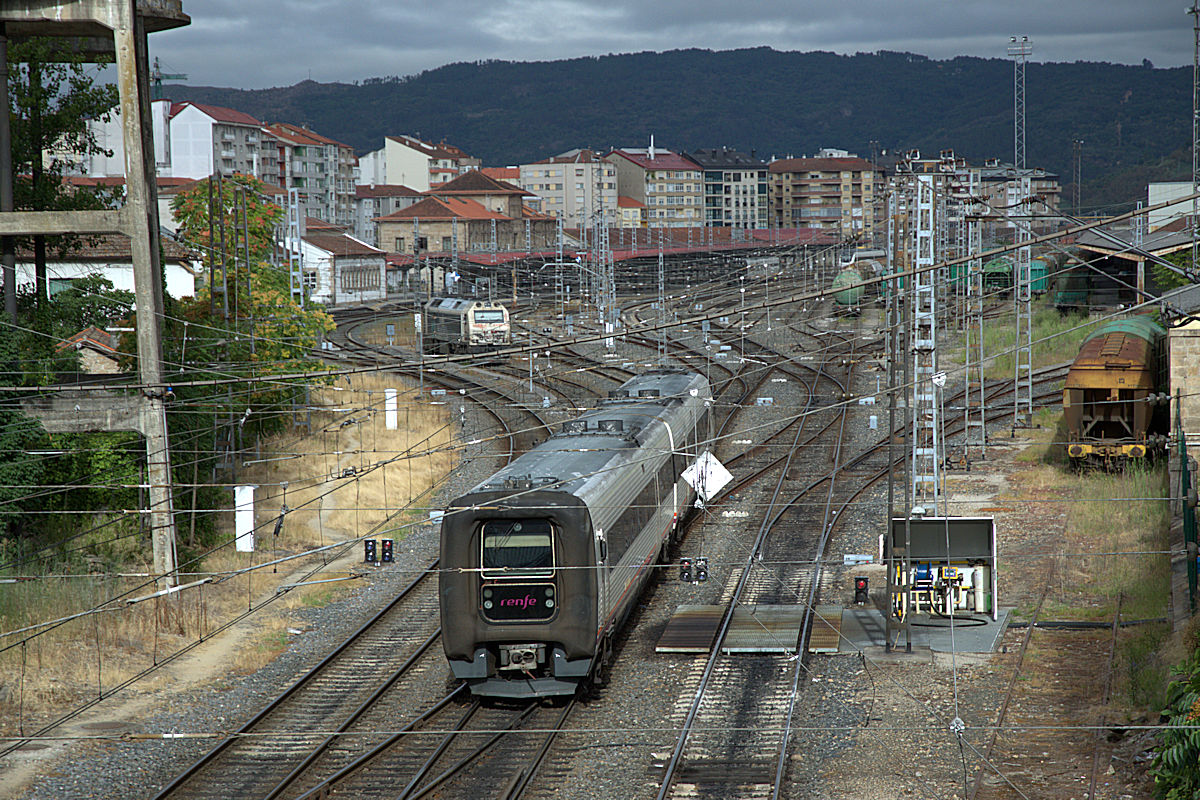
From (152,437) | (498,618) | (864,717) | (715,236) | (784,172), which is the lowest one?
(864,717)

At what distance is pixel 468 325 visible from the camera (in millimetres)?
48438

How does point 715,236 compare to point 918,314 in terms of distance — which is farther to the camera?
point 715,236

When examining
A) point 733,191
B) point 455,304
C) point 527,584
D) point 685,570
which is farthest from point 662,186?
point 527,584

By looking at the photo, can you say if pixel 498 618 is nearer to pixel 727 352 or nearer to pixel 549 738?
pixel 549 738

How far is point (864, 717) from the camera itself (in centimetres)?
1410

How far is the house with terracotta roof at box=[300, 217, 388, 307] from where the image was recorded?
228 feet

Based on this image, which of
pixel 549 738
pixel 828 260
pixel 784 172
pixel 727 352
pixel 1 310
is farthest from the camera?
pixel 784 172

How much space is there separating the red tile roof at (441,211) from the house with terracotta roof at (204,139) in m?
12.7

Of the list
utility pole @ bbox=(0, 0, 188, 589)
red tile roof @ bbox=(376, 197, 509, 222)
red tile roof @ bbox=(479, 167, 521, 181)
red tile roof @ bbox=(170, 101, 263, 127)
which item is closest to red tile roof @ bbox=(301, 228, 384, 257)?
red tile roof @ bbox=(376, 197, 509, 222)

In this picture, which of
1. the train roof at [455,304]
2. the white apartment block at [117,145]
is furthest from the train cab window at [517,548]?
the white apartment block at [117,145]

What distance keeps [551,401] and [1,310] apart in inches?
717

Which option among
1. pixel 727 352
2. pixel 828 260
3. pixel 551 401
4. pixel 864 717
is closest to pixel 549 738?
pixel 864 717

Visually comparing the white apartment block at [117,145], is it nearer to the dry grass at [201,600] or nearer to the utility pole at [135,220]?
the dry grass at [201,600]

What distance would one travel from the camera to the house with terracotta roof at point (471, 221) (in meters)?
93.8
